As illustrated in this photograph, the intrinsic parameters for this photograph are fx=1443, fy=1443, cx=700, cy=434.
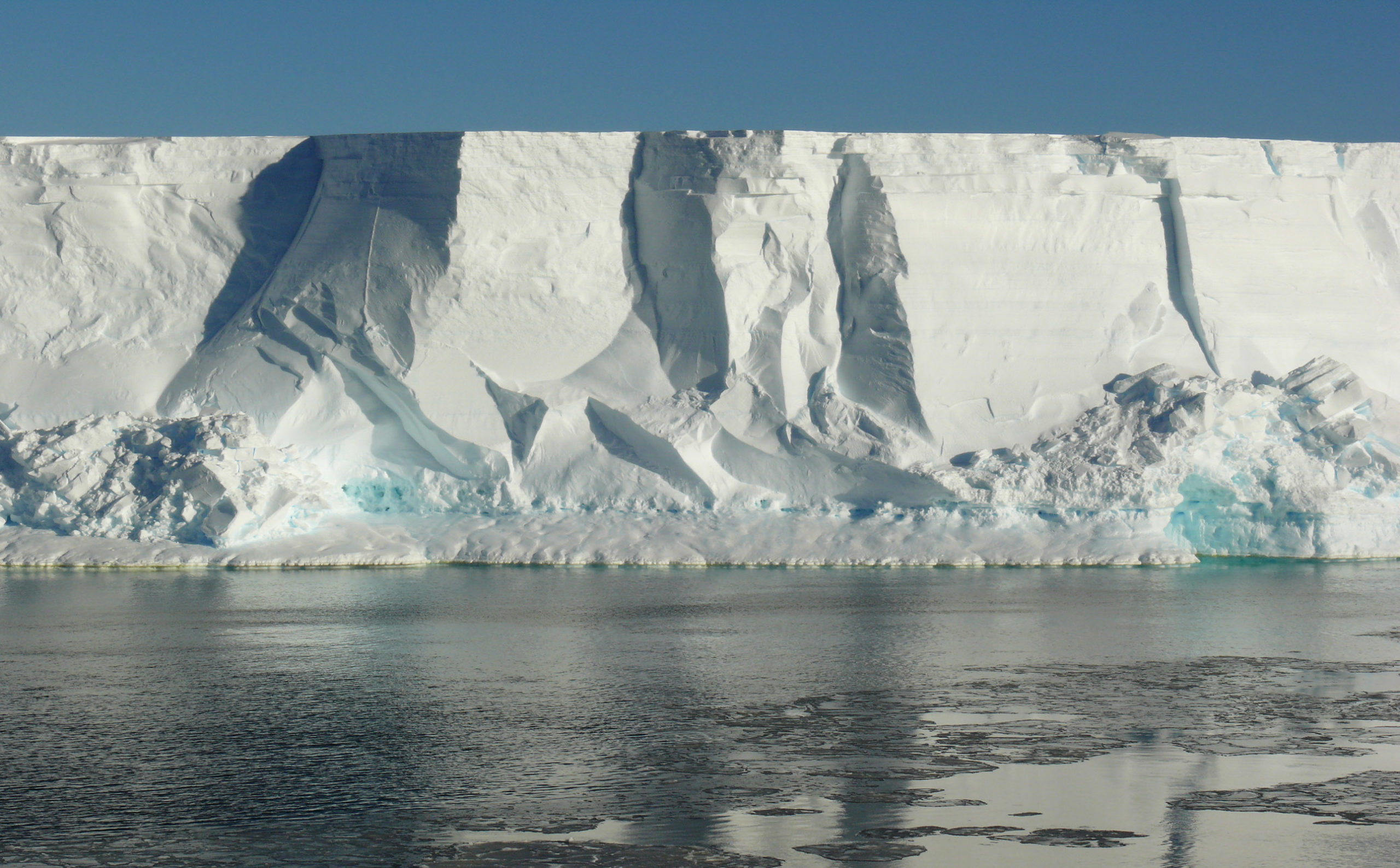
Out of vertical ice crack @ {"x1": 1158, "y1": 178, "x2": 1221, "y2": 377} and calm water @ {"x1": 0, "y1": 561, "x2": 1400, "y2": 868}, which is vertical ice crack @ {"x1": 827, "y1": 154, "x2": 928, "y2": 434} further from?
calm water @ {"x1": 0, "y1": 561, "x2": 1400, "y2": 868}

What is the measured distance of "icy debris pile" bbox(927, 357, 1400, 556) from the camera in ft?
70.7

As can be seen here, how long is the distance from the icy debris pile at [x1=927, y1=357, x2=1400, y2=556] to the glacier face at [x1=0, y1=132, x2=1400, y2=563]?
2.3 inches

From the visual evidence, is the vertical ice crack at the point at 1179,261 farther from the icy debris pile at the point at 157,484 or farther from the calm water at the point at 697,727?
the icy debris pile at the point at 157,484

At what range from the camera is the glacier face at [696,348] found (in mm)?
21344

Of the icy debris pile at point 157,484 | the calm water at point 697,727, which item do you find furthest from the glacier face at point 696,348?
the calm water at point 697,727

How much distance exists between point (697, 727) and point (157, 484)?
42.8ft

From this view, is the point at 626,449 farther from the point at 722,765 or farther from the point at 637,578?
the point at 722,765

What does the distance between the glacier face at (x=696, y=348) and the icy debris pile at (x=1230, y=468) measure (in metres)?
0.06

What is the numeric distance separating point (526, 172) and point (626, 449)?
5.02 meters

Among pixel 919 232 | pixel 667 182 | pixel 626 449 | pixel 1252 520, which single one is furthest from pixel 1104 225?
pixel 626 449

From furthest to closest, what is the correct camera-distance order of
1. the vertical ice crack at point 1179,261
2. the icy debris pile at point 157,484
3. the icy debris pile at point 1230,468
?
the vertical ice crack at point 1179,261
the icy debris pile at point 1230,468
the icy debris pile at point 157,484

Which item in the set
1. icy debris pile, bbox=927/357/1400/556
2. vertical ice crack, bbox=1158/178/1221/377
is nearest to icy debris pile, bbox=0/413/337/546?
icy debris pile, bbox=927/357/1400/556

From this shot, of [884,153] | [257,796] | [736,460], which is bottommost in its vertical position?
[257,796]

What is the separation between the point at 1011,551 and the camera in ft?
69.1
